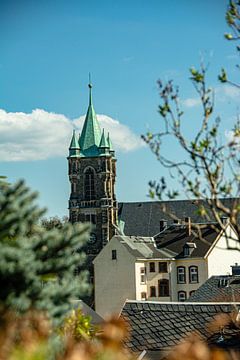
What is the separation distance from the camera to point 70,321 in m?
6.88

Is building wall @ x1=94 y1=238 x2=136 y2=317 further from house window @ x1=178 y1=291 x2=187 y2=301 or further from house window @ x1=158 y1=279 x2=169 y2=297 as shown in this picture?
house window @ x1=178 y1=291 x2=187 y2=301

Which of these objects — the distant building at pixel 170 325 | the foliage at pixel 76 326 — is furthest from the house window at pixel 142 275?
the foliage at pixel 76 326

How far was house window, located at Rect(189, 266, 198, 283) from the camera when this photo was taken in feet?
197

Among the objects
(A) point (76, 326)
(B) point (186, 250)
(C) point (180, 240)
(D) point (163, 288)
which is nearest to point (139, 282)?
(D) point (163, 288)

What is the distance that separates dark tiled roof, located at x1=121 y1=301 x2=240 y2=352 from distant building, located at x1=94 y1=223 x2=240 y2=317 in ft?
145

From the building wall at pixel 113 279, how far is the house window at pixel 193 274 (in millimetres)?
4606

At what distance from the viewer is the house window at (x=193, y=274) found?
6009 centimetres

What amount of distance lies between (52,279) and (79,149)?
248 ft

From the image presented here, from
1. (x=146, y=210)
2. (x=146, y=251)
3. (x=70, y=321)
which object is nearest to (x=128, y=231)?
(x=146, y=210)

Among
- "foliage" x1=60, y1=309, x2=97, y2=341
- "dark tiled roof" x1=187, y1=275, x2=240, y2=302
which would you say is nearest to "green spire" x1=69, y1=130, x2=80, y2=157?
"dark tiled roof" x1=187, y1=275, x2=240, y2=302

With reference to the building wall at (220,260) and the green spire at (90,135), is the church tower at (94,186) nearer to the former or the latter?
the green spire at (90,135)

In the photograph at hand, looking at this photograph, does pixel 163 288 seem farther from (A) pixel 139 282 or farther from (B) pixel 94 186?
(B) pixel 94 186

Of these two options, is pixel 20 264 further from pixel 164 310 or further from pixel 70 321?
pixel 164 310

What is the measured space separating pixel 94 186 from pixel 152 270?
18.7 m
